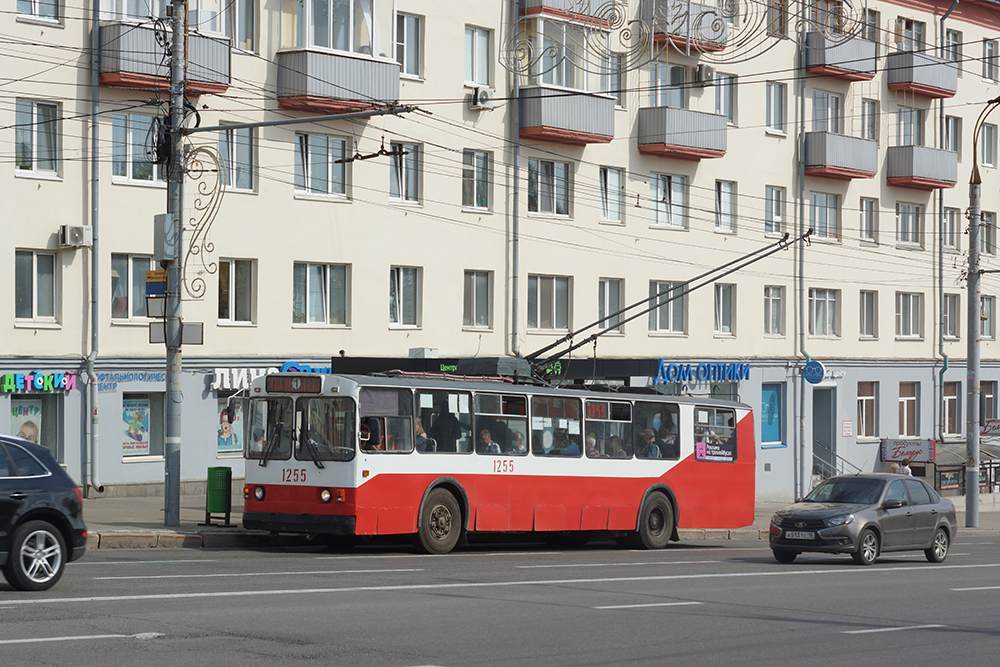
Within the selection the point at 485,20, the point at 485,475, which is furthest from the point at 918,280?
the point at 485,475

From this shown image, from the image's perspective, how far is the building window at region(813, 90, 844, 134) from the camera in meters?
43.9

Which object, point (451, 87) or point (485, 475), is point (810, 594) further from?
point (451, 87)

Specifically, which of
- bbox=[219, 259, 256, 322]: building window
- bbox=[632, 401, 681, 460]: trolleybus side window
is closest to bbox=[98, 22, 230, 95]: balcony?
bbox=[219, 259, 256, 322]: building window

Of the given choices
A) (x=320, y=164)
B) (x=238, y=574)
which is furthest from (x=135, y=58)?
(x=238, y=574)

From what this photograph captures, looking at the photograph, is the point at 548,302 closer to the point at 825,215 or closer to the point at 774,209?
the point at 774,209

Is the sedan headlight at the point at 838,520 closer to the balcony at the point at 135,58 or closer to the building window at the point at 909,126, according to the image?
the balcony at the point at 135,58

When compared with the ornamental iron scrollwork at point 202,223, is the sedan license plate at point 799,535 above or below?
below

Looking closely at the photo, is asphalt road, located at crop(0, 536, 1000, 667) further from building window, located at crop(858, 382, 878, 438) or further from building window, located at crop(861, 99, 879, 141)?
building window, located at crop(861, 99, 879, 141)

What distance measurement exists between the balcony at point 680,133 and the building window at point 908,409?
43.5 ft

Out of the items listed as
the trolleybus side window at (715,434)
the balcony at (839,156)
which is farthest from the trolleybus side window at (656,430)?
the balcony at (839,156)

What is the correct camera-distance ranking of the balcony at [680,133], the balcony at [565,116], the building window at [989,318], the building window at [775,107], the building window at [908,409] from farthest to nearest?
1. the building window at [989,318]
2. the building window at [908,409]
3. the building window at [775,107]
4. the balcony at [680,133]
5. the balcony at [565,116]

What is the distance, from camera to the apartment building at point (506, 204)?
28.0 meters

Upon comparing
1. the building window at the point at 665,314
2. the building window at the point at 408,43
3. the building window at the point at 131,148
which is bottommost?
the building window at the point at 665,314

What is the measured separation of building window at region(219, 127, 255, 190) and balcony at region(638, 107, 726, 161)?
1243cm
